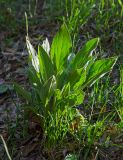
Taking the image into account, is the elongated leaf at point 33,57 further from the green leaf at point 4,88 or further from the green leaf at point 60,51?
the green leaf at point 4,88

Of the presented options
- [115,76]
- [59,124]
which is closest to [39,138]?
[59,124]

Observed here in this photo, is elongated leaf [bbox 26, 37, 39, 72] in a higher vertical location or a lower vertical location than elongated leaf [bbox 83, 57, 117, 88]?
higher

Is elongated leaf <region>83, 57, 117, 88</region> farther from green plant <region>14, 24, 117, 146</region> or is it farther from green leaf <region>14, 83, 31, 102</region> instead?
green leaf <region>14, 83, 31, 102</region>

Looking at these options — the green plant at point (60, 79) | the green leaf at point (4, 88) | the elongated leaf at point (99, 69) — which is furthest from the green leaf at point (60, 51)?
the green leaf at point (4, 88)

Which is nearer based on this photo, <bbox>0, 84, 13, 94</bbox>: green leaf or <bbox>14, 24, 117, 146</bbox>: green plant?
<bbox>14, 24, 117, 146</bbox>: green plant

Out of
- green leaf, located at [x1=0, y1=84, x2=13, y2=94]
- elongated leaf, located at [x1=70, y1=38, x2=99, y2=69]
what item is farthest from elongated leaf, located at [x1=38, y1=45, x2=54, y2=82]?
green leaf, located at [x1=0, y1=84, x2=13, y2=94]

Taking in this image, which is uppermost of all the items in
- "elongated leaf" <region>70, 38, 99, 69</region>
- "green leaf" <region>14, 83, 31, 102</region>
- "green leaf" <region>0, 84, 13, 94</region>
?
"elongated leaf" <region>70, 38, 99, 69</region>

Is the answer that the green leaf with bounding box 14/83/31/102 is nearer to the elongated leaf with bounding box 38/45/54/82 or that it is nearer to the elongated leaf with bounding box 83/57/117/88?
the elongated leaf with bounding box 38/45/54/82

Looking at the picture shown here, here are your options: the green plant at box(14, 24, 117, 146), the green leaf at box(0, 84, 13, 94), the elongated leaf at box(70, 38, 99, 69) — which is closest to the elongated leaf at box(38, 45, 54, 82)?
the green plant at box(14, 24, 117, 146)
